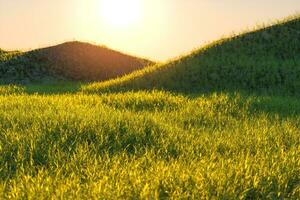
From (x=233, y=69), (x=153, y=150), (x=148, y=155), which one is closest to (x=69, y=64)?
(x=233, y=69)

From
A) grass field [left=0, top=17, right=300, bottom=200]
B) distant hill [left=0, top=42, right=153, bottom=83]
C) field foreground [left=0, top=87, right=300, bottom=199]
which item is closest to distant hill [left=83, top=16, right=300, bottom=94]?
grass field [left=0, top=17, right=300, bottom=200]

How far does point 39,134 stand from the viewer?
1135 cm

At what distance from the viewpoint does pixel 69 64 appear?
1829 inches

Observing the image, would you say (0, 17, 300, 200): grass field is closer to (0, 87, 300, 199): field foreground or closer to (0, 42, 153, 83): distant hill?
(0, 87, 300, 199): field foreground

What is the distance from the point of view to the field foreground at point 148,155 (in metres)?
7.80

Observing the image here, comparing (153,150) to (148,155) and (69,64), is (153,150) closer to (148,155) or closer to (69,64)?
(148,155)

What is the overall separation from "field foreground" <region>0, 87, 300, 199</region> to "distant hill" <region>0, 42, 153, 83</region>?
2693 cm

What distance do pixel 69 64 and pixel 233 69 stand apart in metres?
21.5

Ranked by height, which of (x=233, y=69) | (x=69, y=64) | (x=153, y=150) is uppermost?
(x=69, y=64)

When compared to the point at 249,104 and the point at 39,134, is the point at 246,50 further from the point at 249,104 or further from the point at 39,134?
the point at 39,134

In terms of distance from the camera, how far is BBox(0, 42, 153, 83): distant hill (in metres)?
44.2

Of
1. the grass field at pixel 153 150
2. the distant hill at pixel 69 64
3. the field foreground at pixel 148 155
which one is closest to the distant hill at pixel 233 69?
the grass field at pixel 153 150

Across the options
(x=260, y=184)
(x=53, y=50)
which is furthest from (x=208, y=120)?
(x=53, y=50)

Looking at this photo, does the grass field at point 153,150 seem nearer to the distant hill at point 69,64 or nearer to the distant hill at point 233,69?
the distant hill at point 233,69
